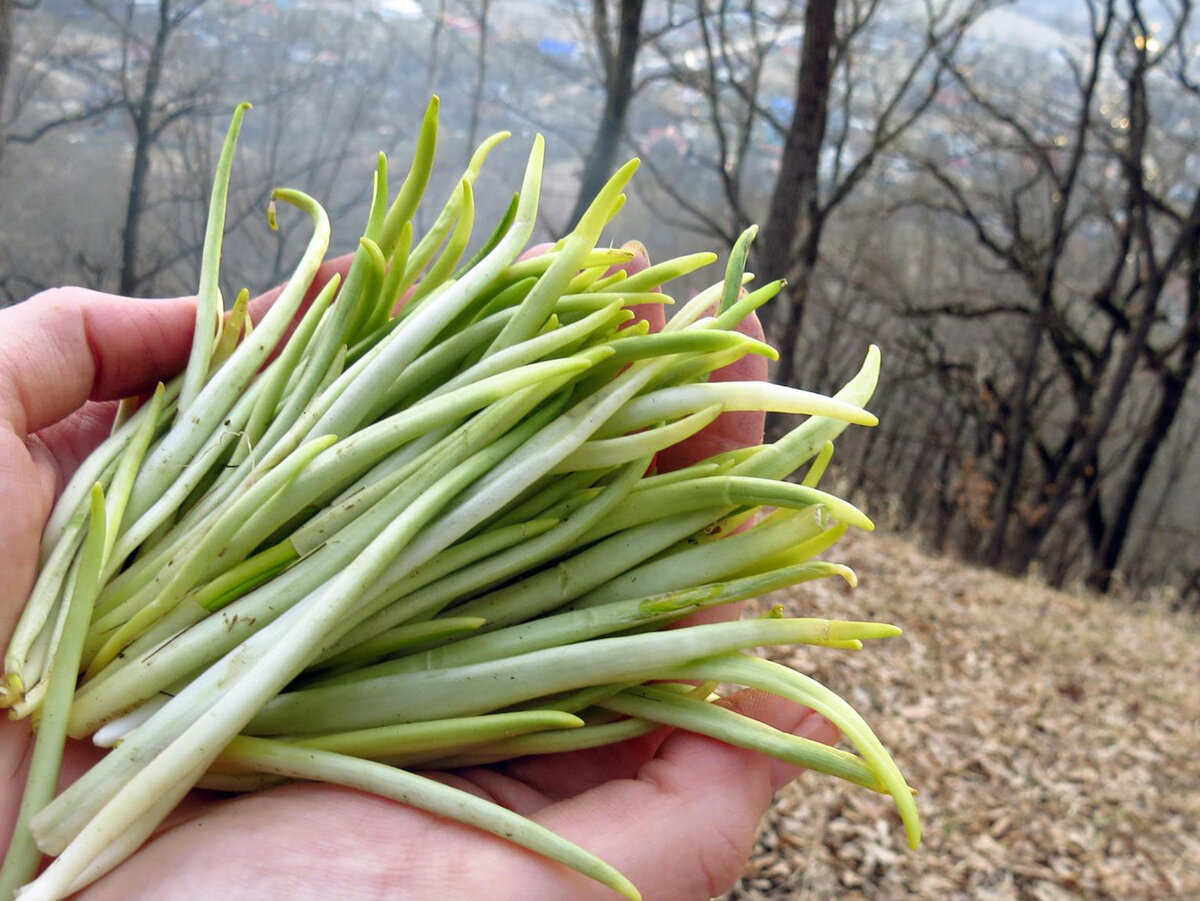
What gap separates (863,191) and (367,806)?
8816 mm

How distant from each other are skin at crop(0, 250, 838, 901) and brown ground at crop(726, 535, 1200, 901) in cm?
136

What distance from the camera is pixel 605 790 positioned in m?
0.98

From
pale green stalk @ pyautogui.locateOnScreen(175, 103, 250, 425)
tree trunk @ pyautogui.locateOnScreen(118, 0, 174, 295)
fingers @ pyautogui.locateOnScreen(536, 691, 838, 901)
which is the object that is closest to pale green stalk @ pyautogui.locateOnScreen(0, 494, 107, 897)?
pale green stalk @ pyautogui.locateOnScreen(175, 103, 250, 425)

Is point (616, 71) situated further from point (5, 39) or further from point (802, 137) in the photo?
point (5, 39)

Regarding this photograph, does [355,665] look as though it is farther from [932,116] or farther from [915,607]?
[932,116]

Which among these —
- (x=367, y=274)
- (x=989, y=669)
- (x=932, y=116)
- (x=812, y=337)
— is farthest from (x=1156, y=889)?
(x=812, y=337)

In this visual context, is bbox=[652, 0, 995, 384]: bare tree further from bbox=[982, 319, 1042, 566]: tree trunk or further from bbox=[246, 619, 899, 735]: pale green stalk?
bbox=[246, 619, 899, 735]: pale green stalk

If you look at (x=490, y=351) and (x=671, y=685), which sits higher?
(x=490, y=351)

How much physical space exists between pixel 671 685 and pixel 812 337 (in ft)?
35.6

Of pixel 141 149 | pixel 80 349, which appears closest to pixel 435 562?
pixel 80 349

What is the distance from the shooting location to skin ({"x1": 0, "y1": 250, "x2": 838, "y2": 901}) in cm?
85

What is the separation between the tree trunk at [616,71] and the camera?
15.1ft

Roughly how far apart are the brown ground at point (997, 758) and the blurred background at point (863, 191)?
1 centimetres

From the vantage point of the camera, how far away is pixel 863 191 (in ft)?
29.0
